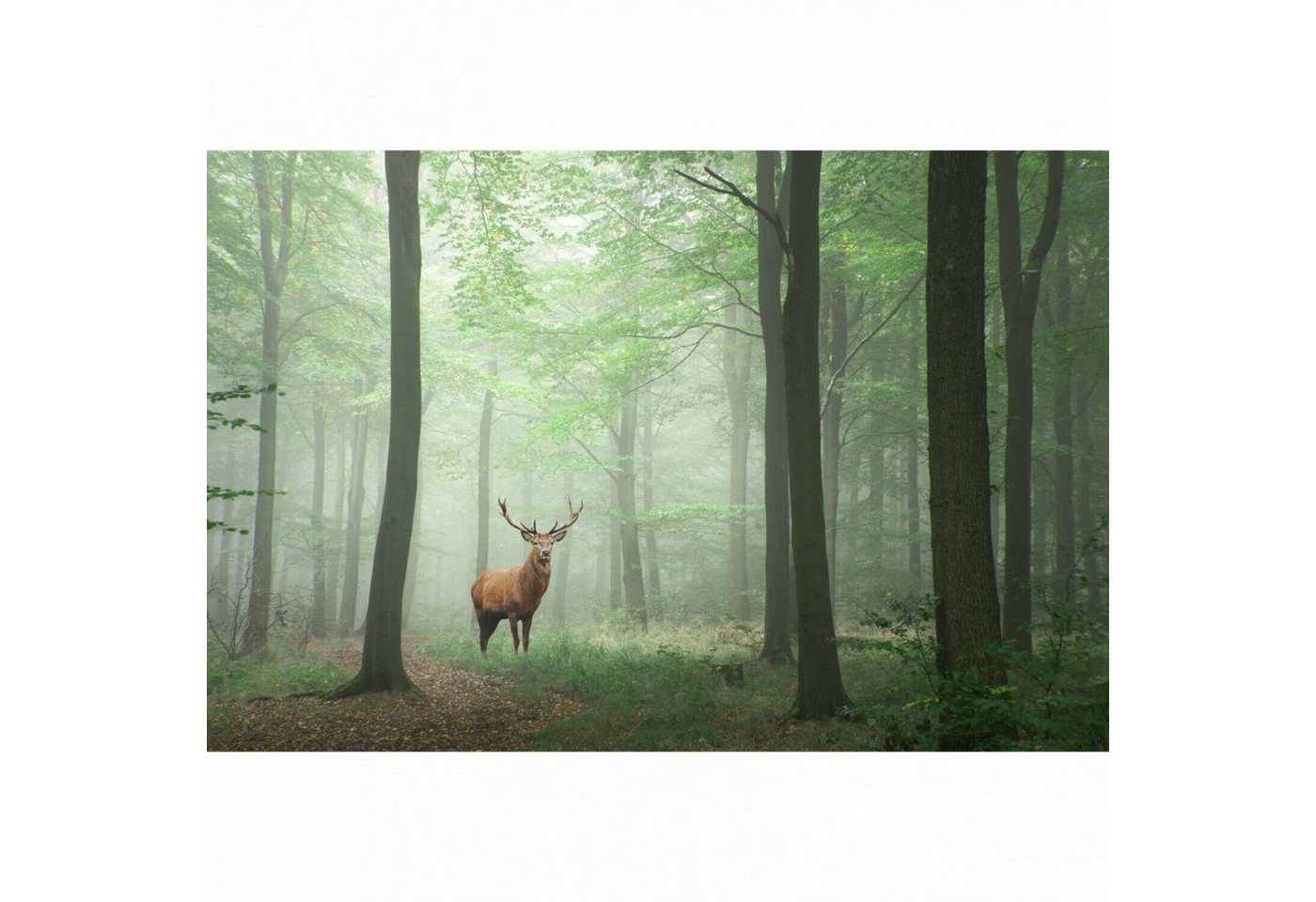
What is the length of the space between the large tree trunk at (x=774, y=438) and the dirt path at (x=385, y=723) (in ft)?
7.46

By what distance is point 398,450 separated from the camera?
20.1ft

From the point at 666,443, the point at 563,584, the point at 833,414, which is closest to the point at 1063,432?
the point at 833,414

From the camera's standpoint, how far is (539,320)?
798cm

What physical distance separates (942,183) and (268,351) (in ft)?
21.3

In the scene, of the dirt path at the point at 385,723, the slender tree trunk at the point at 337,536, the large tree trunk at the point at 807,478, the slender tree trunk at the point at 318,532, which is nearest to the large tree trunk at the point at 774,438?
the large tree trunk at the point at 807,478

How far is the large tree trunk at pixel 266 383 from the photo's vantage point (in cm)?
702

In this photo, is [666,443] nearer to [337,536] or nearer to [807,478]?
[807,478]

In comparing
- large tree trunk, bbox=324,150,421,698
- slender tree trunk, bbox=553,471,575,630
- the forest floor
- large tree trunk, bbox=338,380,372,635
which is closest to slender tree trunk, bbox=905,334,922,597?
the forest floor

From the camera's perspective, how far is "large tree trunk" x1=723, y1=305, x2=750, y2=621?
888 cm

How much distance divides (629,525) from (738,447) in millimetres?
1968

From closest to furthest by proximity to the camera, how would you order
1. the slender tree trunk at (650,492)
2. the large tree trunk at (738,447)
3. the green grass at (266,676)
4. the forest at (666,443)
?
the forest at (666,443) → the green grass at (266,676) → the large tree trunk at (738,447) → the slender tree trunk at (650,492)

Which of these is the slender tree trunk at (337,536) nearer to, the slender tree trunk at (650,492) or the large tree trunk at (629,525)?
the large tree trunk at (629,525)

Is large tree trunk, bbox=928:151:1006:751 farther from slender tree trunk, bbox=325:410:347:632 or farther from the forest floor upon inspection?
slender tree trunk, bbox=325:410:347:632
